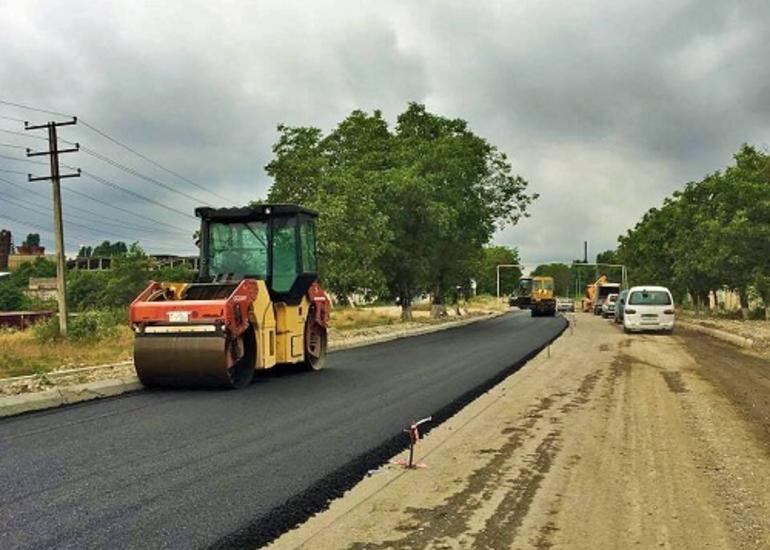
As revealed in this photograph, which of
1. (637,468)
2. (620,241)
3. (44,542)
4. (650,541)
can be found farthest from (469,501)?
(620,241)

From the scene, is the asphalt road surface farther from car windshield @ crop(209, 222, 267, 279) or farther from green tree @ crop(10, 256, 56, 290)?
green tree @ crop(10, 256, 56, 290)

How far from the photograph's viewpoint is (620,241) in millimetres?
72562

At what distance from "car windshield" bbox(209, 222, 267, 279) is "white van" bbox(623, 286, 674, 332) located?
18900 millimetres

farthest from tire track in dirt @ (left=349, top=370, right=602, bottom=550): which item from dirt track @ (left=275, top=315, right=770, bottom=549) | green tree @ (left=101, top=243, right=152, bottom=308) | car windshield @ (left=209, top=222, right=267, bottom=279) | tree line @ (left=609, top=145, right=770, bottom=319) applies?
green tree @ (left=101, top=243, right=152, bottom=308)

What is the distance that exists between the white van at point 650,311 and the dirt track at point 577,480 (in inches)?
659

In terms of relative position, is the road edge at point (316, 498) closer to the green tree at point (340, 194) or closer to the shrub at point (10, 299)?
the green tree at point (340, 194)

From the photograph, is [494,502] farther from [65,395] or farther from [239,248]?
[239,248]

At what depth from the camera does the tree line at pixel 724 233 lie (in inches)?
1307

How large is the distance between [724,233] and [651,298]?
692 centimetres

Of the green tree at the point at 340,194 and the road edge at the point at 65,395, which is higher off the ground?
the green tree at the point at 340,194

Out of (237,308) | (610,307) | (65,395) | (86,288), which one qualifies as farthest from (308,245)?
(86,288)

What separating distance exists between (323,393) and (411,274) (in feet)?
85.1

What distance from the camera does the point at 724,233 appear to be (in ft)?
110

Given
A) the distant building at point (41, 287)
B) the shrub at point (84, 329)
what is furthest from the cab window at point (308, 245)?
the distant building at point (41, 287)
